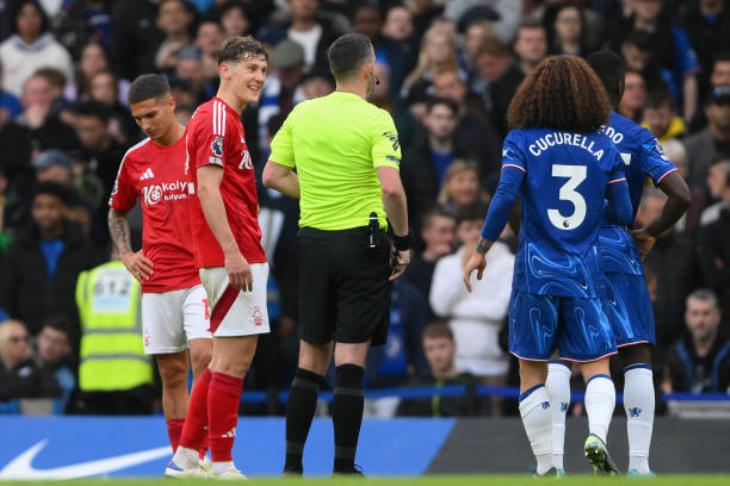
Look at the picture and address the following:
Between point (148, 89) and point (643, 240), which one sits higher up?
point (148, 89)

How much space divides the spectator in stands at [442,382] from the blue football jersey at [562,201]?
169 inches

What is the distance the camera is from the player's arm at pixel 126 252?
35.9 ft

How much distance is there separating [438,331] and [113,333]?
8.49 feet

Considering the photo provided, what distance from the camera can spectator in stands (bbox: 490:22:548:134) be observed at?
17.0 m

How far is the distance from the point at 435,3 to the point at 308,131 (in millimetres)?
9056

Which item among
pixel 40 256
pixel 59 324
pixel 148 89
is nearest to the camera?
pixel 148 89

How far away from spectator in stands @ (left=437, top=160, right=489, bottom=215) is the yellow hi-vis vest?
315 centimetres

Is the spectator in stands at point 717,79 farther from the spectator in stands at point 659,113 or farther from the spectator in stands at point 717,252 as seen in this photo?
the spectator in stands at point 717,252

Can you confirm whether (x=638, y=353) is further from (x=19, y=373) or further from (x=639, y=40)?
(x=639, y=40)

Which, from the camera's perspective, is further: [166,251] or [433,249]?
[433,249]

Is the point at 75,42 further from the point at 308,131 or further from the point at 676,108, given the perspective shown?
the point at 308,131

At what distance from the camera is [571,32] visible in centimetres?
1677

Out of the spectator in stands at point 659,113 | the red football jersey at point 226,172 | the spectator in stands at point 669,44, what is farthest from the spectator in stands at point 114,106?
the red football jersey at point 226,172

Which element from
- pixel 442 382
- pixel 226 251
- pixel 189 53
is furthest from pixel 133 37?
pixel 226 251
